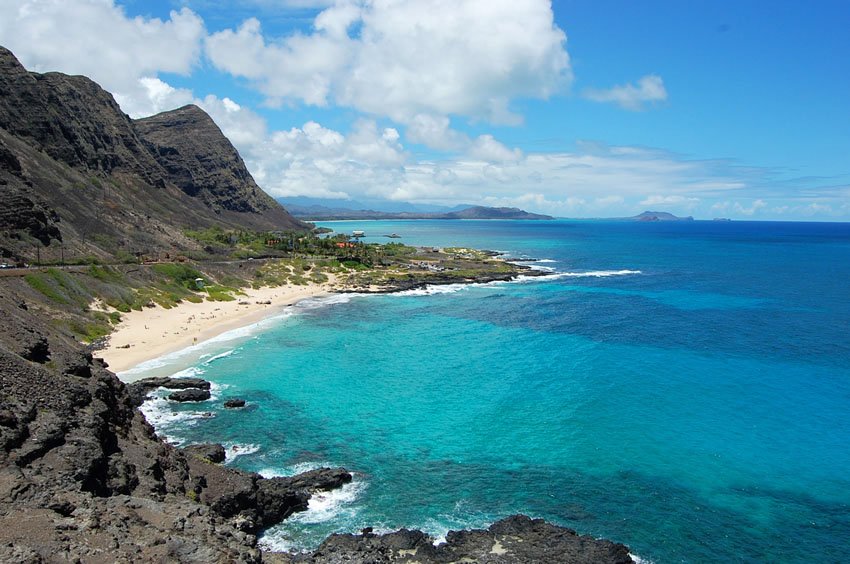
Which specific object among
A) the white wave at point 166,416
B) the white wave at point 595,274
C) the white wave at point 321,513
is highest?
the white wave at point 595,274

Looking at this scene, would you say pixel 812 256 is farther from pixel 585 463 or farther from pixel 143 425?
pixel 143 425

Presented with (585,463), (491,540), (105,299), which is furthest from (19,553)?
(105,299)

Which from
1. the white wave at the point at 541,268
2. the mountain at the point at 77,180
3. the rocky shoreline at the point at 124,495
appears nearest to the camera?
the rocky shoreline at the point at 124,495

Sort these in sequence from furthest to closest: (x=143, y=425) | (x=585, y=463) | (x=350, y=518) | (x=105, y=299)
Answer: (x=105, y=299) < (x=585, y=463) < (x=143, y=425) < (x=350, y=518)

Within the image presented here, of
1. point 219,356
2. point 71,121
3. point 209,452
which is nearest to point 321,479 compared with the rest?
point 209,452

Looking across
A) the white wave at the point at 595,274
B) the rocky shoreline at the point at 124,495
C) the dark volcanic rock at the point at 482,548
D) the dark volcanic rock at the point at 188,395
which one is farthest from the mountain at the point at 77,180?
the white wave at the point at 595,274

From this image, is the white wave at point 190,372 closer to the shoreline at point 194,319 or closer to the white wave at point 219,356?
the white wave at point 219,356

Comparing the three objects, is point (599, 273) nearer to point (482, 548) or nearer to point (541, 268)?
point (541, 268)
